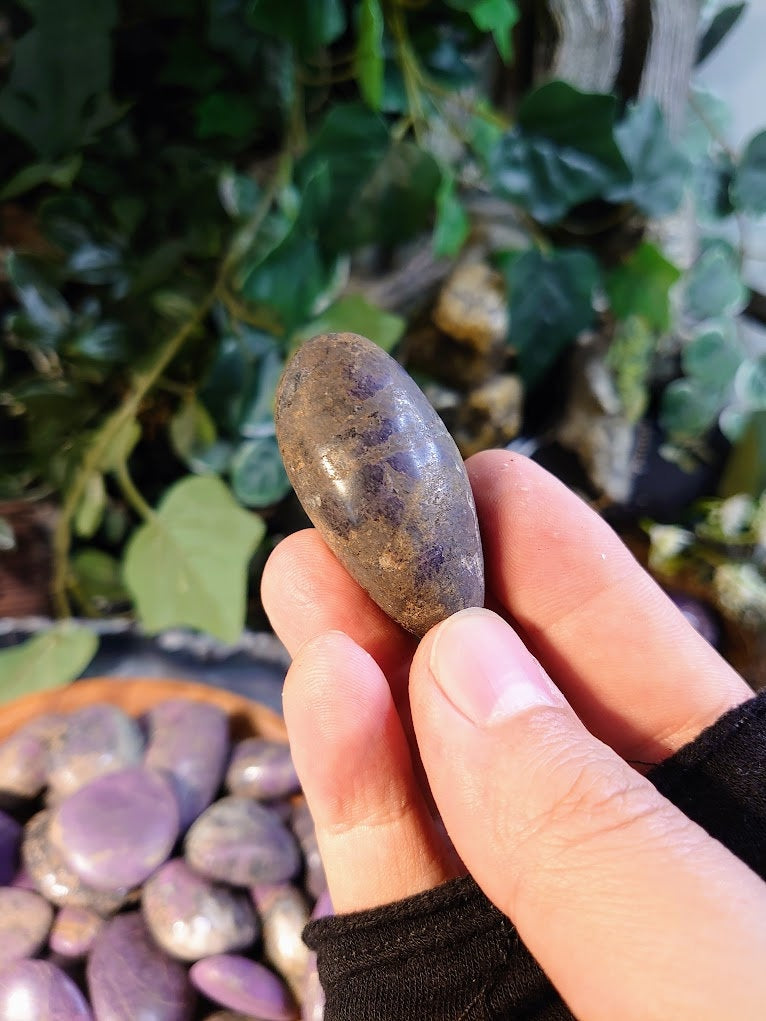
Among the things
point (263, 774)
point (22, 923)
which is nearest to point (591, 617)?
point (263, 774)

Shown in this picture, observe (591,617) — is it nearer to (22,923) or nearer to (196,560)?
(196,560)

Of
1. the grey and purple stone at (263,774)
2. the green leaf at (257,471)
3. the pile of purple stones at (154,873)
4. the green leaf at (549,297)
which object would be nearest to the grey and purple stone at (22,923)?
the pile of purple stones at (154,873)

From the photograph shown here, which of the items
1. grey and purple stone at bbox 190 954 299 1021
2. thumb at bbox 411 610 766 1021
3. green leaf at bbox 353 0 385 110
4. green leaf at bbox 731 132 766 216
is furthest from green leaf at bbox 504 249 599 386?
grey and purple stone at bbox 190 954 299 1021

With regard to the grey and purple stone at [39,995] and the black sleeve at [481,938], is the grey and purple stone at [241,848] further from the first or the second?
the black sleeve at [481,938]

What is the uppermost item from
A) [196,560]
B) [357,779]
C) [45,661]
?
[357,779]

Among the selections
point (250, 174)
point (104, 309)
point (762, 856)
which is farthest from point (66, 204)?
point (762, 856)

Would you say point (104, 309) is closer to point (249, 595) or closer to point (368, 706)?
point (249, 595)

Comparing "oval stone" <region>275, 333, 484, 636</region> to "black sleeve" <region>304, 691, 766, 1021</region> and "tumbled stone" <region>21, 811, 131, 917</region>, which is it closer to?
"black sleeve" <region>304, 691, 766, 1021</region>
